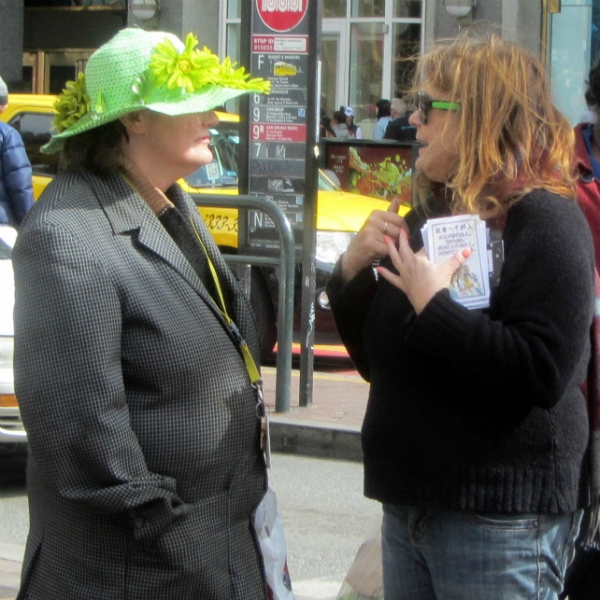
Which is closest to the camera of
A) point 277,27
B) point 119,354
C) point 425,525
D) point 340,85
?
point 119,354

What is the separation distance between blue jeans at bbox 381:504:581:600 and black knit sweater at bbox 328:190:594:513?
1.5 inches

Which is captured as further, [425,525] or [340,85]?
[340,85]

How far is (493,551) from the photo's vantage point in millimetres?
2121

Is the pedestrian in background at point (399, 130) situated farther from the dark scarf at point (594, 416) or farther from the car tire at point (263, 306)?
the dark scarf at point (594, 416)

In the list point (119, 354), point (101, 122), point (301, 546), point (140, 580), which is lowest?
point (301, 546)

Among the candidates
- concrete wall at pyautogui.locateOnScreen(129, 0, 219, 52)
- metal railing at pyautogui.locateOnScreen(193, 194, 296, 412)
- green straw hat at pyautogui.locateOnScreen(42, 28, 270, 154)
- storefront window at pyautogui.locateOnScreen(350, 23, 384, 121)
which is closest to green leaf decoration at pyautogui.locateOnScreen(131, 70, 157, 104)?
green straw hat at pyautogui.locateOnScreen(42, 28, 270, 154)

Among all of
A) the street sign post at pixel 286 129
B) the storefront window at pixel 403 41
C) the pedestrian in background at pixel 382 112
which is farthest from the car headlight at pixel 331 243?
the storefront window at pixel 403 41

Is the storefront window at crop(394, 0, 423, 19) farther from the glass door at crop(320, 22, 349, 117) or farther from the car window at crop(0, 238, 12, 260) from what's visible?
the car window at crop(0, 238, 12, 260)

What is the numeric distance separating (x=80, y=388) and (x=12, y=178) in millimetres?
6431

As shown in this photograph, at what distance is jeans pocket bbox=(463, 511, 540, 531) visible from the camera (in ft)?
6.95

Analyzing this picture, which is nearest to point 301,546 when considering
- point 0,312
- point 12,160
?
point 0,312

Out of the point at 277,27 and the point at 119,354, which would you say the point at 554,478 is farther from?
the point at 277,27

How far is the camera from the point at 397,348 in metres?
2.21

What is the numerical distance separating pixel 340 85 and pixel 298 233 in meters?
11.1
